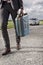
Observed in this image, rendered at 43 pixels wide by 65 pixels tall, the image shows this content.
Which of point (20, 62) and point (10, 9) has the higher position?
point (10, 9)

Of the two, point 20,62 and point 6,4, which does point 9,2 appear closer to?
point 6,4

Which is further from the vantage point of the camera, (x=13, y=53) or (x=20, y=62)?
(x=13, y=53)

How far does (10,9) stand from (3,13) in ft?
0.68

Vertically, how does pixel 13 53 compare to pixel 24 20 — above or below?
below

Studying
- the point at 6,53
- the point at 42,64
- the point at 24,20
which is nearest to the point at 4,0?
the point at 24,20

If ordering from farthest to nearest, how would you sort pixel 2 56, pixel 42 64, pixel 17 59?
pixel 2 56
pixel 17 59
pixel 42 64

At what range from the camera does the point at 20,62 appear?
702 cm

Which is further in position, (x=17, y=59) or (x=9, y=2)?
(x=9, y=2)

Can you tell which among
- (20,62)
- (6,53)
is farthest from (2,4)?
(20,62)

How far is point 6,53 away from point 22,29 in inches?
29.8

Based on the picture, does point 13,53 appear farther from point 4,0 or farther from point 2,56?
point 4,0

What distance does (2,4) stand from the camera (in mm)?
8039

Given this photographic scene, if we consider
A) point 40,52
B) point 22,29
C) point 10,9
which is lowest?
point 40,52

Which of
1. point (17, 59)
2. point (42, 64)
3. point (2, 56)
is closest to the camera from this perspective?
point (42, 64)
